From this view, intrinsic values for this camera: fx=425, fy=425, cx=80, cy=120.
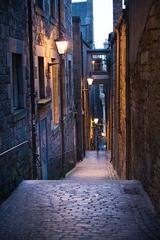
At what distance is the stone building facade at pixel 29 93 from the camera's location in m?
7.59

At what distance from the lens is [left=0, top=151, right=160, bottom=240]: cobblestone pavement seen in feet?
18.7

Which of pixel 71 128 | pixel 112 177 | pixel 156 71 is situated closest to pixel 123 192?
pixel 156 71

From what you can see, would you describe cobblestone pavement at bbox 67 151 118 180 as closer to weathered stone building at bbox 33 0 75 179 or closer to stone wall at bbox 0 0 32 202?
weathered stone building at bbox 33 0 75 179

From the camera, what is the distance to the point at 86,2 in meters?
50.8

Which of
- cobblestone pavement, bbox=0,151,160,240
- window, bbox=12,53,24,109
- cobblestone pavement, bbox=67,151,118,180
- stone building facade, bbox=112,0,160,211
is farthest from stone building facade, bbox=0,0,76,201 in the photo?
stone building facade, bbox=112,0,160,211

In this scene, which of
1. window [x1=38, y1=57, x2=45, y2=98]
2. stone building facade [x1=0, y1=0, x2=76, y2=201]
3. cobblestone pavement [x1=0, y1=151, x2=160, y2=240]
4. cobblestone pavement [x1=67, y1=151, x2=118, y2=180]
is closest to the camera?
cobblestone pavement [x1=0, y1=151, x2=160, y2=240]

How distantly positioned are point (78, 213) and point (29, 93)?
3.97 metres

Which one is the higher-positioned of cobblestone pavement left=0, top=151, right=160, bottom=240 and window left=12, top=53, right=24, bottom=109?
window left=12, top=53, right=24, bottom=109

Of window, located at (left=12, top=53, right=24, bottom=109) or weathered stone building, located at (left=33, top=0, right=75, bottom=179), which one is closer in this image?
window, located at (left=12, top=53, right=24, bottom=109)

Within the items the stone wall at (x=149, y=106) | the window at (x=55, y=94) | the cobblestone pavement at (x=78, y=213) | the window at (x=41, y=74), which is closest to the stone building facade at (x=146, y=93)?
the stone wall at (x=149, y=106)

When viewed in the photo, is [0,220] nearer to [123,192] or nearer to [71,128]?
[123,192]

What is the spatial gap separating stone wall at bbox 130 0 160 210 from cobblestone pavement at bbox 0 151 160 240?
1.24ft

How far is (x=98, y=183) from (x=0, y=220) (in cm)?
305

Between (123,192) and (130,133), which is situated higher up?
(130,133)
